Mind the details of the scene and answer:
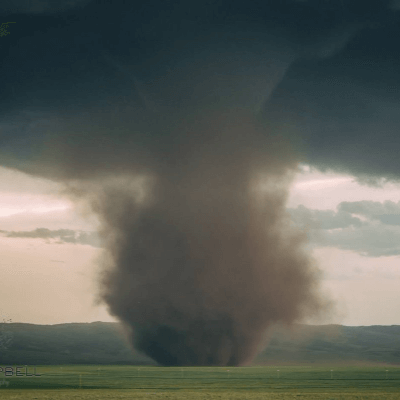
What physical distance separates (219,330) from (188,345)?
10.4 metres

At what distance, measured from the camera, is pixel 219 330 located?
156750 millimetres

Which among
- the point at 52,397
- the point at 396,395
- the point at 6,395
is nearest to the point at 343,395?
the point at 396,395

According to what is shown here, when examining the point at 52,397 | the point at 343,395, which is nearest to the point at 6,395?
the point at 52,397

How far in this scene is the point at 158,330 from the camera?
532 ft

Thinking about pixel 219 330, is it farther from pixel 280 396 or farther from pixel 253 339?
pixel 280 396

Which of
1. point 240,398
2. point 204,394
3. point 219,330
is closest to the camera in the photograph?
point 240,398

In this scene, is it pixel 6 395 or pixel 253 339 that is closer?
pixel 6 395

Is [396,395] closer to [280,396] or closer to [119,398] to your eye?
[280,396]

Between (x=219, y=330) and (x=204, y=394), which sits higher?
(x=219, y=330)

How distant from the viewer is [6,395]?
63.2 metres

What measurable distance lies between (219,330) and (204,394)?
312ft

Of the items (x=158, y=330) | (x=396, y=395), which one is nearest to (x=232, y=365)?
(x=158, y=330)

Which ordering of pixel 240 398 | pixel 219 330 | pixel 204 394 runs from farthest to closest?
pixel 219 330 < pixel 204 394 < pixel 240 398

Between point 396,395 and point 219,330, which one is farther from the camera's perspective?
point 219,330
